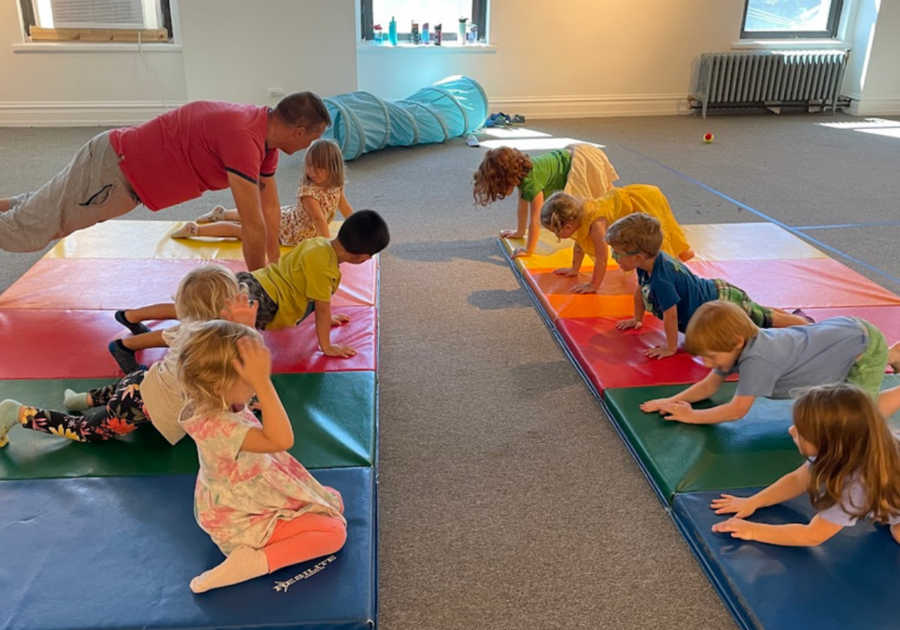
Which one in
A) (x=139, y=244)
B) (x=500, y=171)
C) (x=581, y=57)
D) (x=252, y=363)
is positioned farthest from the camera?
(x=581, y=57)

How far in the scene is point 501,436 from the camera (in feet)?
8.94

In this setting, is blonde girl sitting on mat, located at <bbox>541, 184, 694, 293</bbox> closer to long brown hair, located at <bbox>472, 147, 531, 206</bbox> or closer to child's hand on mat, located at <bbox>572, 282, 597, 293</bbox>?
child's hand on mat, located at <bbox>572, 282, 597, 293</bbox>

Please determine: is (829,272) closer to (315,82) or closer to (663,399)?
(663,399)

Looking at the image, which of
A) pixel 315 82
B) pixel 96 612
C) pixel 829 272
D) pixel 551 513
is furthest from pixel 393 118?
pixel 96 612

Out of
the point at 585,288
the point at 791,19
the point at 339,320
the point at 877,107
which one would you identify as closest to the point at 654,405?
the point at 585,288

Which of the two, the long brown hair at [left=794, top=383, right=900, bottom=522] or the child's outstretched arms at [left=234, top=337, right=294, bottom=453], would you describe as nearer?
the child's outstretched arms at [left=234, top=337, right=294, bottom=453]

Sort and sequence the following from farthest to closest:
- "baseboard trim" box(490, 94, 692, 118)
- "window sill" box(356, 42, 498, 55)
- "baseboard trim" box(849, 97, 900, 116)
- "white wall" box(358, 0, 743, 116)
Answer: "baseboard trim" box(849, 97, 900, 116), "baseboard trim" box(490, 94, 692, 118), "white wall" box(358, 0, 743, 116), "window sill" box(356, 42, 498, 55)

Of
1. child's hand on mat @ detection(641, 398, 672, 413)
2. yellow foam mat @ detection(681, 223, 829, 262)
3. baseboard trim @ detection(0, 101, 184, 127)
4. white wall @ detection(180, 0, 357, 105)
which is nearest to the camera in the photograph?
child's hand on mat @ detection(641, 398, 672, 413)

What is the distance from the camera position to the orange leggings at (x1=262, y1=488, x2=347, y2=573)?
191cm

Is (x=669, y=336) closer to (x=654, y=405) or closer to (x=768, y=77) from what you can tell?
(x=654, y=405)

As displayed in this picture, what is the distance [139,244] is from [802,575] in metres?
3.67

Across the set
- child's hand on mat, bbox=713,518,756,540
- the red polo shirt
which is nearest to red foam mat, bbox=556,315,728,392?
child's hand on mat, bbox=713,518,756,540

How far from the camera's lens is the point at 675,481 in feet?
7.66

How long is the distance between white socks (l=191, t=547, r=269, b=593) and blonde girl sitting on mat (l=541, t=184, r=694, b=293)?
2.22 metres
